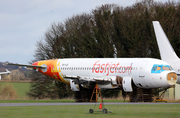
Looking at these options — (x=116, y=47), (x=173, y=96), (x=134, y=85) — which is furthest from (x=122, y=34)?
(x=134, y=85)

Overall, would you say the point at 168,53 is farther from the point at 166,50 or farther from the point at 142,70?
the point at 142,70

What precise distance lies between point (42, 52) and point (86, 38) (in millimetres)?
11530

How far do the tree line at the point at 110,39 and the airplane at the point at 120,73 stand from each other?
12.5m

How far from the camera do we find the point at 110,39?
6203 centimetres

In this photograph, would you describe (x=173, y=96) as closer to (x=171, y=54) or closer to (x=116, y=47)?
(x=171, y=54)

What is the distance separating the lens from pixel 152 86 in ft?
135

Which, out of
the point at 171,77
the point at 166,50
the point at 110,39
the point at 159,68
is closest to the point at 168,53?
the point at 166,50

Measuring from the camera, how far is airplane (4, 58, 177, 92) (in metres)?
40.2

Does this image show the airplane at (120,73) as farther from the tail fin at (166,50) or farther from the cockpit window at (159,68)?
the tail fin at (166,50)

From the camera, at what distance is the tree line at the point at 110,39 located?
191ft

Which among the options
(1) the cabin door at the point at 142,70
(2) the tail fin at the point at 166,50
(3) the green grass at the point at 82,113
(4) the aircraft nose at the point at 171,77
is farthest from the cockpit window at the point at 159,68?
(3) the green grass at the point at 82,113

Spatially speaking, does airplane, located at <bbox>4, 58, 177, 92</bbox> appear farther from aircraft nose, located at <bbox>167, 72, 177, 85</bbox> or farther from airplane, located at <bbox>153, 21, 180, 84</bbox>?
airplane, located at <bbox>153, 21, 180, 84</bbox>

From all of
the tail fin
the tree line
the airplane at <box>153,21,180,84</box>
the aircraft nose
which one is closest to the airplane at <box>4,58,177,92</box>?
the aircraft nose

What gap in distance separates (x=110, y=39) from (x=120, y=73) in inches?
778
